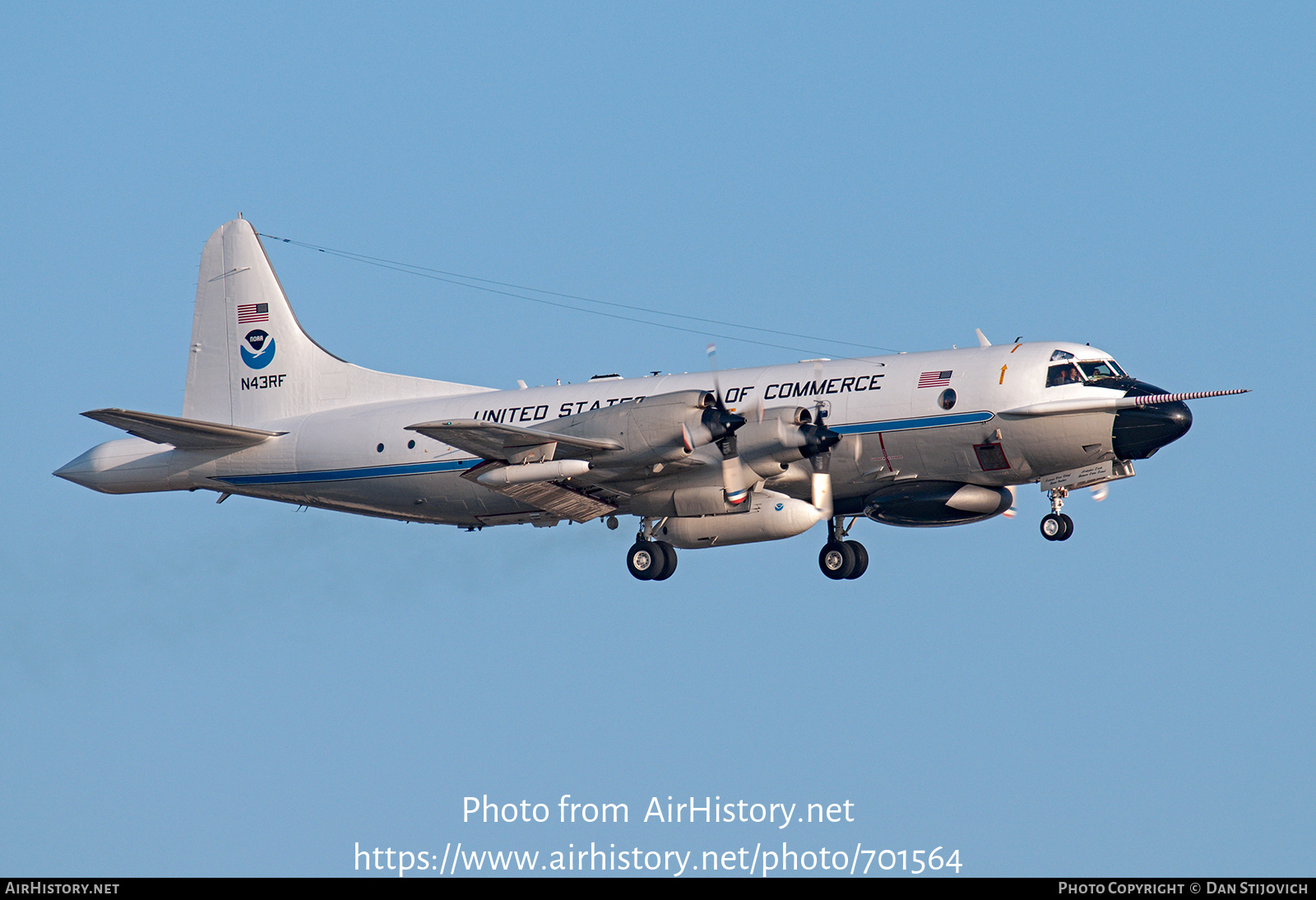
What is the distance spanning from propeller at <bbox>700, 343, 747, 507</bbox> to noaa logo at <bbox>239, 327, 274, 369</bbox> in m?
9.52

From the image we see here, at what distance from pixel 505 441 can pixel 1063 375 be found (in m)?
8.90

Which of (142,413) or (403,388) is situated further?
(403,388)

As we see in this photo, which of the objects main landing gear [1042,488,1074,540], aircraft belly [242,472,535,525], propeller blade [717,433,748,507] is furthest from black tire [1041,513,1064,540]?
aircraft belly [242,472,535,525]

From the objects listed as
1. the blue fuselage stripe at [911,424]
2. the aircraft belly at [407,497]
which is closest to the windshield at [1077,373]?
the blue fuselage stripe at [911,424]

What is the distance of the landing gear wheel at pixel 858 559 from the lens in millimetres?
29328

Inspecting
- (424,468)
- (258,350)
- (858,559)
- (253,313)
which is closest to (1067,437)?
(858,559)

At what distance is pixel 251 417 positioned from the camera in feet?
105

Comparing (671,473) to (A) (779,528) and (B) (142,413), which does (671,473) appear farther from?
(B) (142,413)

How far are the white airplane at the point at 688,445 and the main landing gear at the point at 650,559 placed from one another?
3cm

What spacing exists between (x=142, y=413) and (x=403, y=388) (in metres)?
5.25
